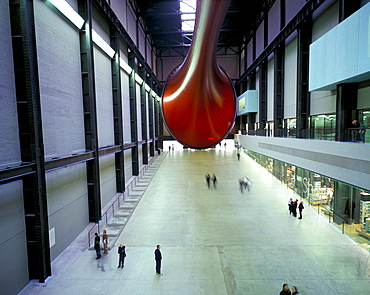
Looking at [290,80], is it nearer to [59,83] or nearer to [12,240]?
[59,83]

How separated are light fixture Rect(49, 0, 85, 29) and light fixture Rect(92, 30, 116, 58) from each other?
203 centimetres

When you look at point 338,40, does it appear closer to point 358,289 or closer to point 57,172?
point 358,289

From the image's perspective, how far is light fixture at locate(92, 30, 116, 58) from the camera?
1605 centimetres

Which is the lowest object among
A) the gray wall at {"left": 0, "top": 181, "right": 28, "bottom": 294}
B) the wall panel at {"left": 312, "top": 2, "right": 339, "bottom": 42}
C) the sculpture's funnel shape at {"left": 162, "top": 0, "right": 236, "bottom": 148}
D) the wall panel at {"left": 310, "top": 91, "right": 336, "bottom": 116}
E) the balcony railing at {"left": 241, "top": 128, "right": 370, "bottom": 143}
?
the gray wall at {"left": 0, "top": 181, "right": 28, "bottom": 294}

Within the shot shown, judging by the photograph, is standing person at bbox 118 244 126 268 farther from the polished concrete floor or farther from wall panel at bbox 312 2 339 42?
wall panel at bbox 312 2 339 42

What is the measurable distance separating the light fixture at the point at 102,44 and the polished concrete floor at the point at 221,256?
41.2 feet

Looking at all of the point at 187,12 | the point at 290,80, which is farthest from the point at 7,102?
the point at 187,12

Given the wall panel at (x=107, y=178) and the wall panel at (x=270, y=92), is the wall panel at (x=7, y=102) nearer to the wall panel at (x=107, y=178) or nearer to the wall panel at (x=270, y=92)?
the wall panel at (x=107, y=178)

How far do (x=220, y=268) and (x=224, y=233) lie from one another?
131 inches

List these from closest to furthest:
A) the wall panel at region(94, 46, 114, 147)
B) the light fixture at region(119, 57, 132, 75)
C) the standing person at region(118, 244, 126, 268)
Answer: the standing person at region(118, 244, 126, 268)
the wall panel at region(94, 46, 114, 147)
the light fixture at region(119, 57, 132, 75)

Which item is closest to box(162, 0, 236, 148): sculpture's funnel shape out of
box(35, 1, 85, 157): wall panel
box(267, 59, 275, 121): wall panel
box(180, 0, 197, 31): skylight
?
box(35, 1, 85, 157): wall panel

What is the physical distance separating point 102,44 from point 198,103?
58.5ft

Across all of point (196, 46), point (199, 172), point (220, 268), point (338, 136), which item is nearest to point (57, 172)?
point (220, 268)

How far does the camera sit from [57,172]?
11453 mm
